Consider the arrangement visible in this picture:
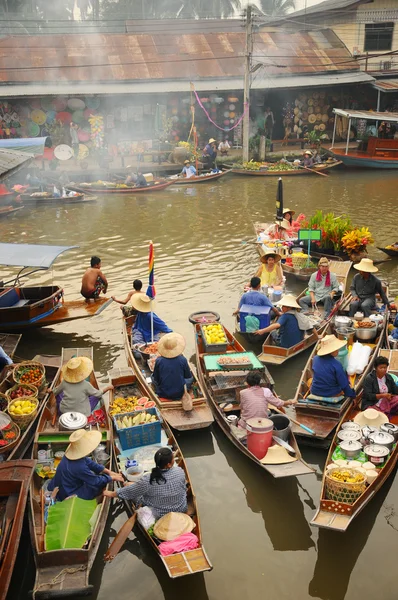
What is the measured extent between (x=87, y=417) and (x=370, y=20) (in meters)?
32.7

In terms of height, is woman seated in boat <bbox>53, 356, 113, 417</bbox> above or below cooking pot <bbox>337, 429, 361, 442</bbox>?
above

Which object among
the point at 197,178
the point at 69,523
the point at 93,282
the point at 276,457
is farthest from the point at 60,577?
the point at 197,178

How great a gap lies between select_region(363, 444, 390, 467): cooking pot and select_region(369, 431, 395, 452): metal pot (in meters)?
0.08

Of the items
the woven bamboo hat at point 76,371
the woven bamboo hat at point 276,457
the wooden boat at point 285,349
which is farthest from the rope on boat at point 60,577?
the wooden boat at point 285,349

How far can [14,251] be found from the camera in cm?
1177

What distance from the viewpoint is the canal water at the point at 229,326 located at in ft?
20.1

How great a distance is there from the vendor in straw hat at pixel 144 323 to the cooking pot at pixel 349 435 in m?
4.14

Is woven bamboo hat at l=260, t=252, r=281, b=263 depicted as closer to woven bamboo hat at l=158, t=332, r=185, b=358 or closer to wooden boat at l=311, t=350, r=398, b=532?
woven bamboo hat at l=158, t=332, r=185, b=358

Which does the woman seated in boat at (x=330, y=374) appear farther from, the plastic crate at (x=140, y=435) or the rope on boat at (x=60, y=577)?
the rope on boat at (x=60, y=577)

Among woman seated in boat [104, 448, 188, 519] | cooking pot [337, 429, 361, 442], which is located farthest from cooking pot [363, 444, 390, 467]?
woman seated in boat [104, 448, 188, 519]

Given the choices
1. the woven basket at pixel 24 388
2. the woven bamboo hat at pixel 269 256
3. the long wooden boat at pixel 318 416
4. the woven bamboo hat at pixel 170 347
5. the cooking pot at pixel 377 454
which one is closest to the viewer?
the cooking pot at pixel 377 454

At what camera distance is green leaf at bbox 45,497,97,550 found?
5742mm

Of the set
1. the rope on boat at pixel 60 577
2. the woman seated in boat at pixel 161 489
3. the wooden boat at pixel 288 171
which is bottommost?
the rope on boat at pixel 60 577

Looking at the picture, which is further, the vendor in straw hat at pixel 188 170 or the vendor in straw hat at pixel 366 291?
the vendor in straw hat at pixel 188 170
